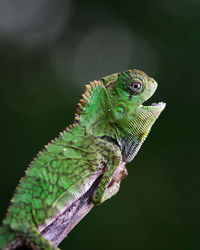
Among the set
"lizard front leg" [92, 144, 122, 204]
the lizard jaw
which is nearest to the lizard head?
the lizard jaw

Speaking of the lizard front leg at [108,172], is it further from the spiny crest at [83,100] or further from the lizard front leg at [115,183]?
the spiny crest at [83,100]

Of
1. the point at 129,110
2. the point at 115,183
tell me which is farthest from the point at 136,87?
the point at 115,183

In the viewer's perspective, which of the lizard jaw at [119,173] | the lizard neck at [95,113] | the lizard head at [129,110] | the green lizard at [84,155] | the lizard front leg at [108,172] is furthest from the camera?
the lizard jaw at [119,173]

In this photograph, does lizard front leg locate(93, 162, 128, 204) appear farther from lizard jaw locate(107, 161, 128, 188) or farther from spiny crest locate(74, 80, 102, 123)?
spiny crest locate(74, 80, 102, 123)

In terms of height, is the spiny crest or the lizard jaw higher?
the spiny crest

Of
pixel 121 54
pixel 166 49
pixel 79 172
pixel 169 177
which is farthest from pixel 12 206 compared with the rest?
pixel 121 54

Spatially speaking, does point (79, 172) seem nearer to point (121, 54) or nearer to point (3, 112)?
point (3, 112)

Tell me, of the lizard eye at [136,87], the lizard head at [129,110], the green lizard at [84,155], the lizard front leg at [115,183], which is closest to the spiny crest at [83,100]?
the green lizard at [84,155]

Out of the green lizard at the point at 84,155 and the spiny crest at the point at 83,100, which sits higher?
the spiny crest at the point at 83,100
